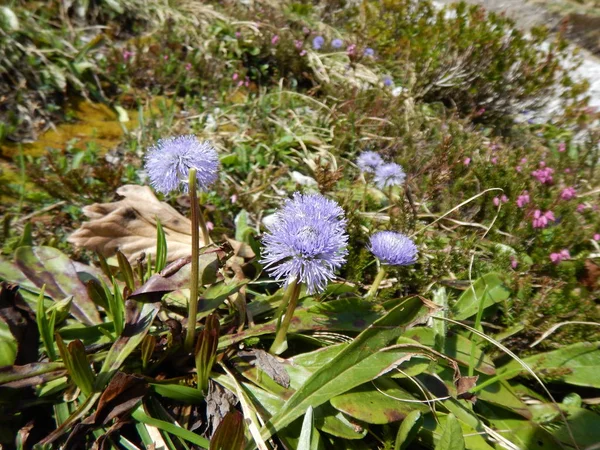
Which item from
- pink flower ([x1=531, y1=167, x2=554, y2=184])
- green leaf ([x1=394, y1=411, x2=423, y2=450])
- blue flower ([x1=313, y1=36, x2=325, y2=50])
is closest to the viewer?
green leaf ([x1=394, y1=411, x2=423, y2=450])

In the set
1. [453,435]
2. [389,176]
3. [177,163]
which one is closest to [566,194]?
[389,176]

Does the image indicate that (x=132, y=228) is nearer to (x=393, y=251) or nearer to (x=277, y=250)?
(x=277, y=250)

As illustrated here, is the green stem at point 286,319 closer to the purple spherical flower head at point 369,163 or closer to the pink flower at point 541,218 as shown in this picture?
the purple spherical flower head at point 369,163

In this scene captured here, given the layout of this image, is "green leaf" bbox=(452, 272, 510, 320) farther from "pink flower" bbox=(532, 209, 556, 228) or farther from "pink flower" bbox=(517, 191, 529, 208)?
"pink flower" bbox=(517, 191, 529, 208)

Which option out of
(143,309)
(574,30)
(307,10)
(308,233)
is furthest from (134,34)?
(574,30)

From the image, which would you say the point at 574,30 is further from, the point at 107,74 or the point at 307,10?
the point at 107,74

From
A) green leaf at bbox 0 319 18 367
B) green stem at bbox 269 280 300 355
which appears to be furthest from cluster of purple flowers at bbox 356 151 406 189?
green leaf at bbox 0 319 18 367
